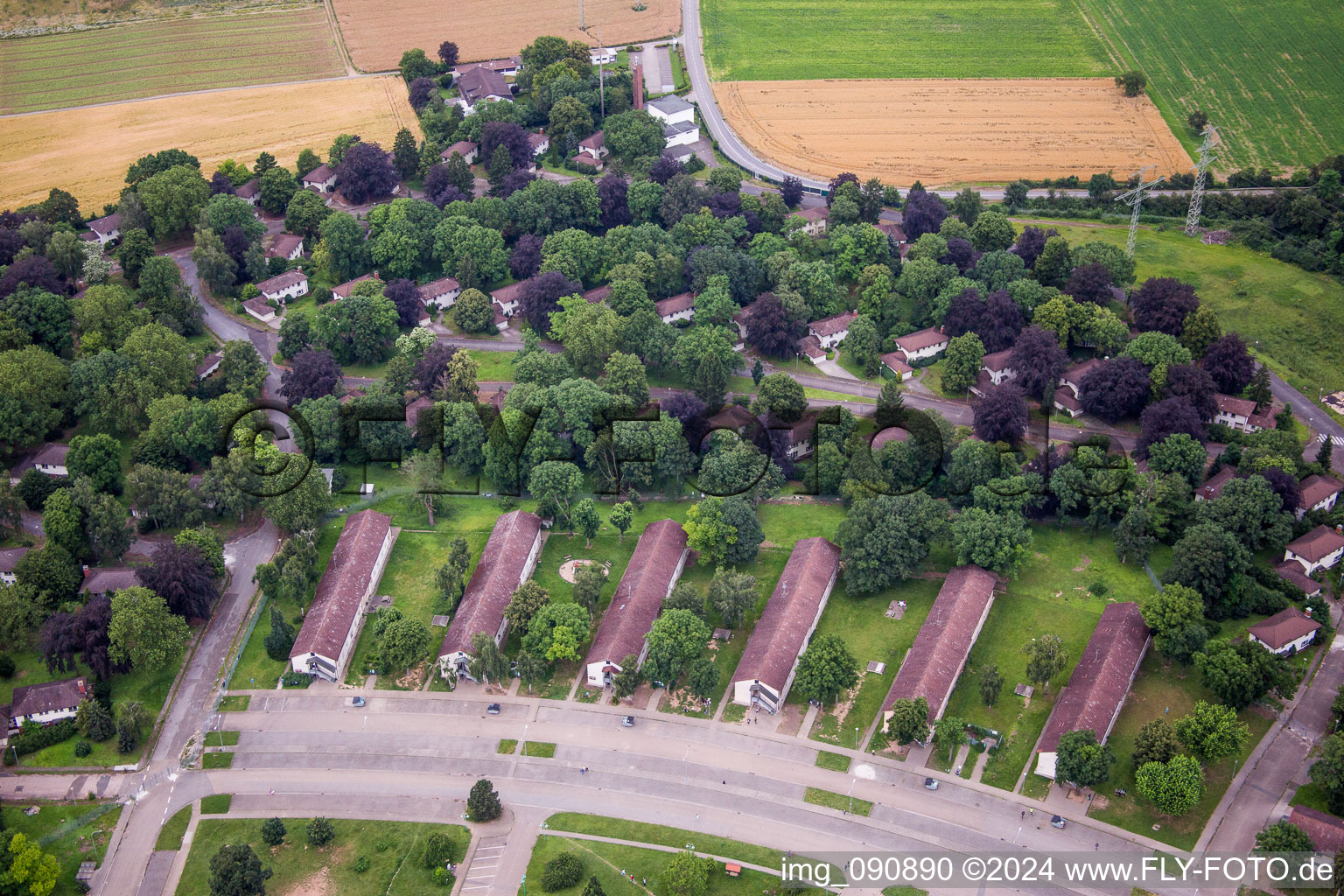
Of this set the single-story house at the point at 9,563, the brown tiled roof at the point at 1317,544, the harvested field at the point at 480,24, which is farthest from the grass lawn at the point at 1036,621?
the harvested field at the point at 480,24

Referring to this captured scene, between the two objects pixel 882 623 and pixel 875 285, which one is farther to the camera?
pixel 875 285

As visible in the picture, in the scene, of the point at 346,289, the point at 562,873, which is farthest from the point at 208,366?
the point at 562,873

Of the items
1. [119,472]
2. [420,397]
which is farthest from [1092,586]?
[119,472]

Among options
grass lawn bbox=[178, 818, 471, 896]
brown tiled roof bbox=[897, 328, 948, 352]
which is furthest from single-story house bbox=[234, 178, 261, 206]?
grass lawn bbox=[178, 818, 471, 896]

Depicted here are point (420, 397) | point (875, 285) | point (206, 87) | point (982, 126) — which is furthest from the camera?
point (206, 87)

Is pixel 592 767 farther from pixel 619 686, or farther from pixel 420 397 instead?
pixel 420 397

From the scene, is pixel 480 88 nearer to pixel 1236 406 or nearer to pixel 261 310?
pixel 261 310
